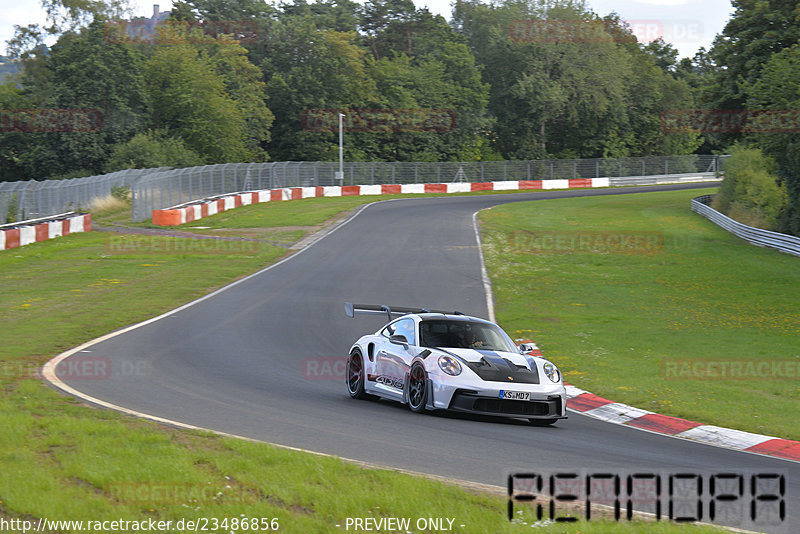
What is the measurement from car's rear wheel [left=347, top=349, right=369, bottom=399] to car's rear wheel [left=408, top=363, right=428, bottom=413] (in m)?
1.28

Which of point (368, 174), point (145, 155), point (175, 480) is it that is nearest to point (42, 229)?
point (145, 155)

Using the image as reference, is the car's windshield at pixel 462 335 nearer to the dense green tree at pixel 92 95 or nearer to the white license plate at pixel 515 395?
the white license plate at pixel 515 395

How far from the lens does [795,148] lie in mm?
34906

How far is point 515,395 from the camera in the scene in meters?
11.1

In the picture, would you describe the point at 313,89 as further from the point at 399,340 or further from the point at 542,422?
the point at 542,422

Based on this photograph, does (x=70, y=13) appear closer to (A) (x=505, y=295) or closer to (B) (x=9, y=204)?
(B) (x=9, y=204)

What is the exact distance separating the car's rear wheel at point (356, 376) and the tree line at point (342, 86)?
40399 mm

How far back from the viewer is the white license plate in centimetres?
1105

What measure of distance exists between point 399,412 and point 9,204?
31.6 m

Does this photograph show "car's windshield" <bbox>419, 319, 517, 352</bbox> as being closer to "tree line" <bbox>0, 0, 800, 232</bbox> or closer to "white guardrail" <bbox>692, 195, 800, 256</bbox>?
"white guardrail" <bbox>692, 195, 800, 256</bbox>

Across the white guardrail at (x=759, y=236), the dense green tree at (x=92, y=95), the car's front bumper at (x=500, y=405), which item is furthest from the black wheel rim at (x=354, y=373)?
the dense green tree at (x=92, y=95)

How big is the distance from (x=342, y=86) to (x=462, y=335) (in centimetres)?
7669

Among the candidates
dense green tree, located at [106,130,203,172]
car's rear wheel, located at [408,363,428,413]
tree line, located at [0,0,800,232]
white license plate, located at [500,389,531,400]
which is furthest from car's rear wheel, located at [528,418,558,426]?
dense green tree, located at [106,130,203,172]

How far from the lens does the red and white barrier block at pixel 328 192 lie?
1772 inches
